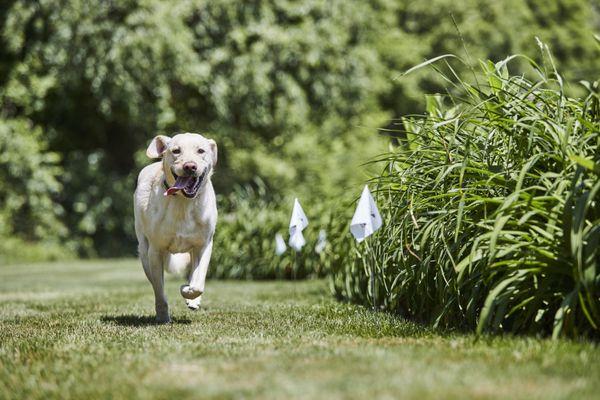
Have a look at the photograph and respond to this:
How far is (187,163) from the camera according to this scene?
5.56 metres

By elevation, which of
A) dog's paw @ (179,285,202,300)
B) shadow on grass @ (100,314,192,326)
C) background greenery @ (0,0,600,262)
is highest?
background greenery @ (0,0,600,262)

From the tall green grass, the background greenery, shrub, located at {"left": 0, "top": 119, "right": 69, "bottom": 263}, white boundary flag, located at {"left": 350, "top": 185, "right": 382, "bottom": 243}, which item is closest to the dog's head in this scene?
white boundary flag, located at {"left": 350, "top": 185, "right": 382, "bottom": 243}

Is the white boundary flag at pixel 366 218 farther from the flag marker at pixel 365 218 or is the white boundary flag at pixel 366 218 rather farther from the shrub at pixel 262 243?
the shrub at pixel 262 243

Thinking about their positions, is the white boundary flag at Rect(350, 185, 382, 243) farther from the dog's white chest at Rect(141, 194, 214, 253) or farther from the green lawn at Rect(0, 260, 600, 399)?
the dog's white chest at Rect(141, 194, 214, 253)

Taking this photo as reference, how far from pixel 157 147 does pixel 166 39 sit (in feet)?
46.5

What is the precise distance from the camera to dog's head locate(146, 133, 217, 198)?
559cm

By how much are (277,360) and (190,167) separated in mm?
2109

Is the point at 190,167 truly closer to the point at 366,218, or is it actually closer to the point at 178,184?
the point at 178,184

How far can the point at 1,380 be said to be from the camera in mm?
3664

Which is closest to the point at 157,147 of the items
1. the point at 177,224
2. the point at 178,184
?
the point at 178,184

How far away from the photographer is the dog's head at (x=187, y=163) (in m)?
5.59

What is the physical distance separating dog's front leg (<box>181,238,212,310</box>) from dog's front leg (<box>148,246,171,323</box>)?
199mm

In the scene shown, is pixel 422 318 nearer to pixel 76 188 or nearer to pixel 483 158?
pixel 483 158

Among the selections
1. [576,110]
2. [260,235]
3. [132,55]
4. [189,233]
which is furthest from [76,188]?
[576,110]
